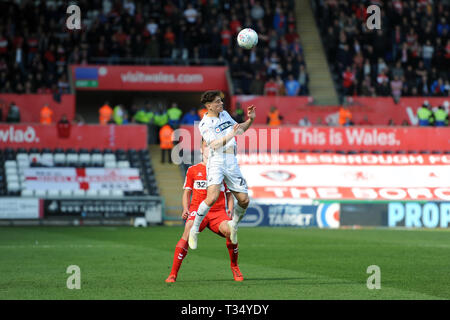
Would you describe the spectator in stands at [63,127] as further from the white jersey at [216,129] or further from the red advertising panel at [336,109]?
the white jersey at [216,129]

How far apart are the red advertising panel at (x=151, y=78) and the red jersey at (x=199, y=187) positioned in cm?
2384

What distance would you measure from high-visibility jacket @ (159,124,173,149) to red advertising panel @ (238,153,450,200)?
119 inches

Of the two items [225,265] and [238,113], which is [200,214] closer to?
[225,265]

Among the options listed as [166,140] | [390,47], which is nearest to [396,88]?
[390,47]

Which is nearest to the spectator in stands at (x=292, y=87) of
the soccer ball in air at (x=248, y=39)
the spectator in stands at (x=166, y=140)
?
the spectator in stands at (x=166, y=140)

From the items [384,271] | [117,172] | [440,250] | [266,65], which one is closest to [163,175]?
[117,172]

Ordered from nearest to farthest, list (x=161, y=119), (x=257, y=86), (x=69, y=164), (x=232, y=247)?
(x=232, y=247), (x=69, y=164), (x=161, y=119), (x=257, y=86)

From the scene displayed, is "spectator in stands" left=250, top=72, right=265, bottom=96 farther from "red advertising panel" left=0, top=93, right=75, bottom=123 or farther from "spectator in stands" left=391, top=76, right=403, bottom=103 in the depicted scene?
"red advertising panel" left=0, top=93, right=75, bottom=123

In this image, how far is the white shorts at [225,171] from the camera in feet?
36.4

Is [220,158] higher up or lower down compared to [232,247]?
higher up

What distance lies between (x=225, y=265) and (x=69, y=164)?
16.9 metres

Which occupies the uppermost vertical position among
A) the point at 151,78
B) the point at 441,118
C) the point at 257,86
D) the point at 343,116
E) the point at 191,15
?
the point at 191,15

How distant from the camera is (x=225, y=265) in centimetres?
1397

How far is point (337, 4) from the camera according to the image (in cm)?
3962
